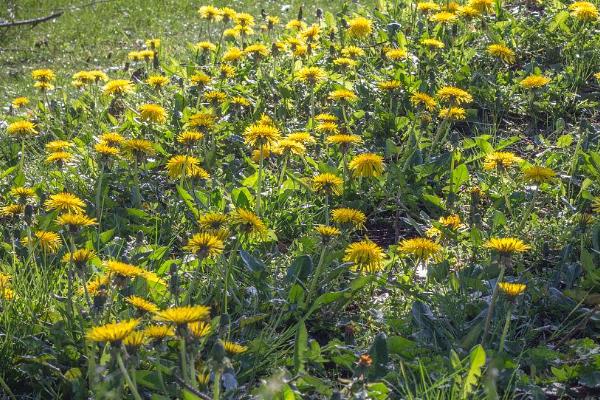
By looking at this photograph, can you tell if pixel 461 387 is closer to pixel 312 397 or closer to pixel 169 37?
pixel 312 397

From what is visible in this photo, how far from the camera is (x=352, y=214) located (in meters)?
2.93

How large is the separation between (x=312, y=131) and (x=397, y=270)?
128cm

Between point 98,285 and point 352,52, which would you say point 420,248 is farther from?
point 352,52

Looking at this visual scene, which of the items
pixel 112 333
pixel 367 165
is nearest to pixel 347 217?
pixel 367 165

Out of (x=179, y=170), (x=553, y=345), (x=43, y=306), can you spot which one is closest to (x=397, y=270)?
(x=553, y=345)

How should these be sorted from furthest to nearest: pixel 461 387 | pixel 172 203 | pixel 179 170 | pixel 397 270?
pixel 172 203, pixel 179 170, pixel 397 270, pixel 461 387

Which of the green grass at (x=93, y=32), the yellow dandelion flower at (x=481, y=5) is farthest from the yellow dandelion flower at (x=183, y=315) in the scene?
the green grass at (x=93, y=32)

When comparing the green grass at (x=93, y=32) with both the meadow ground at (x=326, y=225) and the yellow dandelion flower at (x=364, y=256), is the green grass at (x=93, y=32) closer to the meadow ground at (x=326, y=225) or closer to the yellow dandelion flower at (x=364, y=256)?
the meadow ground at (x=326, y=225)

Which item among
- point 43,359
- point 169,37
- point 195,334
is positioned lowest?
point 169,37

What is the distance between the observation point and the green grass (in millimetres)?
7262

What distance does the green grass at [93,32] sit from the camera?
23.8 feet

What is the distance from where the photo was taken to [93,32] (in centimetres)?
810

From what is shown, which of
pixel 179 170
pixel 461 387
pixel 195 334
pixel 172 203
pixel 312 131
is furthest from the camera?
pixel 312 131

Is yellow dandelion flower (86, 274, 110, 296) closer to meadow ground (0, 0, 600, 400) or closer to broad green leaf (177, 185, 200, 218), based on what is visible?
meadow ground (0, 0, 600, 400)
